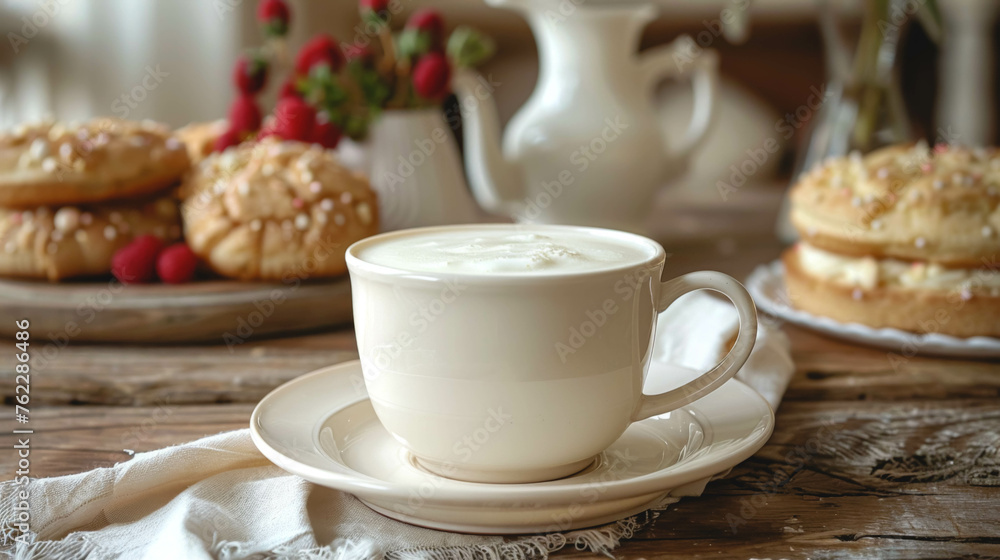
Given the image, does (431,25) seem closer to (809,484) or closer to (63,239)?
(63,239)

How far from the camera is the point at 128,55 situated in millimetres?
2598

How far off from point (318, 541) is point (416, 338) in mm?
172

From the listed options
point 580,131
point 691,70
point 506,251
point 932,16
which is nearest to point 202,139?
point 580,131

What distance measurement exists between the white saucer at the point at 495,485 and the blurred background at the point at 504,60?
1840mm

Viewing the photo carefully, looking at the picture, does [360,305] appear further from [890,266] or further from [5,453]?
[890,266]

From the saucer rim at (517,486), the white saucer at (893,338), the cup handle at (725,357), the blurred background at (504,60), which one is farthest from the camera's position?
the blurred background at (504,60)

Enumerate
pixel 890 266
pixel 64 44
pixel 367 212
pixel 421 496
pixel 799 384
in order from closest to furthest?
pixel 421 496
pixel 799 384
pixel 890 266
pixel 367 212
pixel 64 44

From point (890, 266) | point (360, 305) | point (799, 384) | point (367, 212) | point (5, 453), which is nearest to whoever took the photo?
point (360, 305)

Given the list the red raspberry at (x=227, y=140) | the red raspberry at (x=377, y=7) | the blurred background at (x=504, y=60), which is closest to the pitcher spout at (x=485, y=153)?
the red raspberry at (x=377, y=7)

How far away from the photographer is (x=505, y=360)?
626mm

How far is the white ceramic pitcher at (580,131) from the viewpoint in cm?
157

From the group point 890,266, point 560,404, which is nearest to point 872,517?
point 560,404

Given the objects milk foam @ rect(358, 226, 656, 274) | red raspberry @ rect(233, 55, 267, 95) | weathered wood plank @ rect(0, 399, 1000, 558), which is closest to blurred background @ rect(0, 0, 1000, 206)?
red raspberry @ rect(233, 55, 267, 95)

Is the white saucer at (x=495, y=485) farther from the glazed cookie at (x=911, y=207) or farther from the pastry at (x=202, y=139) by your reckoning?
the pastry at (x=202, y=139)
